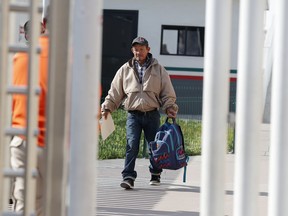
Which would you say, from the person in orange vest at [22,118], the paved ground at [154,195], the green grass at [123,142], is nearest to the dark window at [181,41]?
the green grass at [123,142]

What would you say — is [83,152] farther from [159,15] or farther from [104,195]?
[159,15]

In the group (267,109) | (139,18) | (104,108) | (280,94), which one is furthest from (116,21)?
(280,94)

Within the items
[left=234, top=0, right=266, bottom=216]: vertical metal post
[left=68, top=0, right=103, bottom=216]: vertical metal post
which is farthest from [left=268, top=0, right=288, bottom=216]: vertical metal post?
[left=68, top=0, right=103, bottom=216]: vertical metal post

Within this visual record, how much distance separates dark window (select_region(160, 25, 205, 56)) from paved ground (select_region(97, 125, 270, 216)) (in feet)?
40.2

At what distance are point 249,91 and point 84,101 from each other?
109 cm

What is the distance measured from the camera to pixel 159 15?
25.2 metres

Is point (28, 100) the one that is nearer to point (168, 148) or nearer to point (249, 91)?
point (249, 91)

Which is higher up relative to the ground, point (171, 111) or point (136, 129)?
point (171, 111)

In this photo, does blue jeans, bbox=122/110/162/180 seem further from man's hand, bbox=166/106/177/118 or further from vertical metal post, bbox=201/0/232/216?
vertical metal post, bbox=201/0/232/216

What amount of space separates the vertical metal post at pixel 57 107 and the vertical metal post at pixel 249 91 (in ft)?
3.58

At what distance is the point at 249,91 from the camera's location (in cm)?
492

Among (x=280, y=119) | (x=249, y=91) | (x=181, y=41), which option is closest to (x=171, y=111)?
(x=280, y=119)

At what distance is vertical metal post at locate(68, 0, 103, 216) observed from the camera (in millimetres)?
4188

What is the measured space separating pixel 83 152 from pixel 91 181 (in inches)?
5.4
